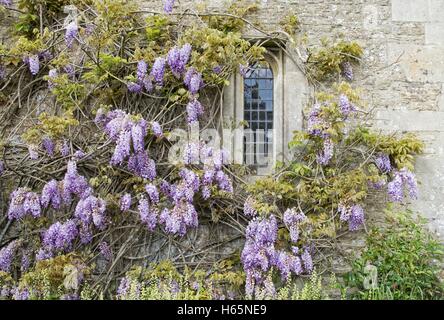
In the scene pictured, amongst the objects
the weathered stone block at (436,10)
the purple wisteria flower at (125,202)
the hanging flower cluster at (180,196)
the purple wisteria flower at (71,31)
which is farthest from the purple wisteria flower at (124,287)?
the weathered stone block at (436,10)

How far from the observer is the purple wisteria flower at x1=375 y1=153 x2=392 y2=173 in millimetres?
5504

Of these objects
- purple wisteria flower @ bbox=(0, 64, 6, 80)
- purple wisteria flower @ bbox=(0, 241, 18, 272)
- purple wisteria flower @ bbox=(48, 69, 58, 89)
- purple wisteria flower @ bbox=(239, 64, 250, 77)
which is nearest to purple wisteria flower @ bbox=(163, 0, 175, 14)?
purple wisteria flower @ bbox=(239, 64, 250, 77)

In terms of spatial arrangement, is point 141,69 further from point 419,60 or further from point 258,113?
point 419,60

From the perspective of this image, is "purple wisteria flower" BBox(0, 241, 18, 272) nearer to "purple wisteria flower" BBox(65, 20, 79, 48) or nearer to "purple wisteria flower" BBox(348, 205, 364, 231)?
"purple wisteria flower" BBox(65, 20, 79, 48)

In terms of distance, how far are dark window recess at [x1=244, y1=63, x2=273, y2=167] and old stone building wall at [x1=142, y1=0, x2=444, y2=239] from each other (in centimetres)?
34

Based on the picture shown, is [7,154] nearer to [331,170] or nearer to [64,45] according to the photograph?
[64,45]

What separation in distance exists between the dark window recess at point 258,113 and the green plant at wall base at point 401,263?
133 centimetres

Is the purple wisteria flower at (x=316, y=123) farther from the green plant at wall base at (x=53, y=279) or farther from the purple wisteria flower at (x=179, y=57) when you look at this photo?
the green plant at wall base at (x=53, y=279)

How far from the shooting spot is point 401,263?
5.00 metres

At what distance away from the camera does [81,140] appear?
5.59 metres

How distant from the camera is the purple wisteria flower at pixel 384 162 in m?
5.50

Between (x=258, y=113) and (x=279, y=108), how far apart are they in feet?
0.72

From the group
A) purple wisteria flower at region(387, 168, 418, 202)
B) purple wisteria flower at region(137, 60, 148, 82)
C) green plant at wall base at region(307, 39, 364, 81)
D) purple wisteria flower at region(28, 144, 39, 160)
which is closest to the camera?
purple wisteria flower at region(28, 144, 39, 160)
